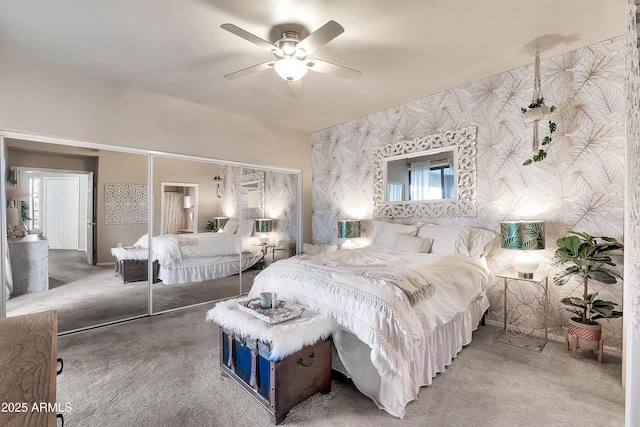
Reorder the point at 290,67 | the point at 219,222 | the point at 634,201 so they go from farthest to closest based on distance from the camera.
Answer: the point at 219,222 < the point at 290,67 < the point at 634,201

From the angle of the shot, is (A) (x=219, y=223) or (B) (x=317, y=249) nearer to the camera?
(A) (x=219, y=223)

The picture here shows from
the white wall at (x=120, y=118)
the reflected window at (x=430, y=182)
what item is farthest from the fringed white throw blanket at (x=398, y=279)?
the white wall at (x=120, y=118)

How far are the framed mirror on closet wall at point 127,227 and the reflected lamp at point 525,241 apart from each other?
3286mm

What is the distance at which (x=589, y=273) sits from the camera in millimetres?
2314

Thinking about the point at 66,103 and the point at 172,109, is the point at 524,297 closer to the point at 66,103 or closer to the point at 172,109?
the point at 172,109

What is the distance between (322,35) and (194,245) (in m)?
3.00

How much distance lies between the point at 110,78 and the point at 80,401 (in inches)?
120

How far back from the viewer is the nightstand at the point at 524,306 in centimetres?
266

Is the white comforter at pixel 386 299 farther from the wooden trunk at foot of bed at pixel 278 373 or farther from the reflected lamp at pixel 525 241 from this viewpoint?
the reflected lamp at pixel 525 241

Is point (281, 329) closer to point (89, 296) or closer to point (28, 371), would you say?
point (28, 371)

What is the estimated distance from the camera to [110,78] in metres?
3.10

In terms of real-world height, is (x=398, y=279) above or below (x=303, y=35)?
below

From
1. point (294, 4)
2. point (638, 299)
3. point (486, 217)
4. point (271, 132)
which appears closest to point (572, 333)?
point (486, 217)

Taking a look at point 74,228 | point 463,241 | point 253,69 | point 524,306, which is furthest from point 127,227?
point 524,306
